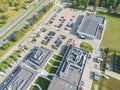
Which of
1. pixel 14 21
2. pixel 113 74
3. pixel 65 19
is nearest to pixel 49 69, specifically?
pixel 113 74

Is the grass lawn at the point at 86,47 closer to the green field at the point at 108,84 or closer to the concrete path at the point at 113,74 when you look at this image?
the concrete path at the point at 113,74

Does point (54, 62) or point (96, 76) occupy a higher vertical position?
point (54, 62)

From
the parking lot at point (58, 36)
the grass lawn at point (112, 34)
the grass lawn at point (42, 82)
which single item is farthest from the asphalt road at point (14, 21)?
the grass lawn at point (112, 34)

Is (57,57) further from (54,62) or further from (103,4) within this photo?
(103,4)

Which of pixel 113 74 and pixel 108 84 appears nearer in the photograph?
pixel 108 84

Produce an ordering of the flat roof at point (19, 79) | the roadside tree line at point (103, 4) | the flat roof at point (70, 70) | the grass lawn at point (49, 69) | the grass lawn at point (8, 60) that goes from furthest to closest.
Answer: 1. the roadside tree line at point (103, 4)
2. the grass lawn at point (49, 69)
3. the grass lawn at point (8, 60)
4. the flat roof at point (70, 70)
5. the flat roof at point (19, 79)
